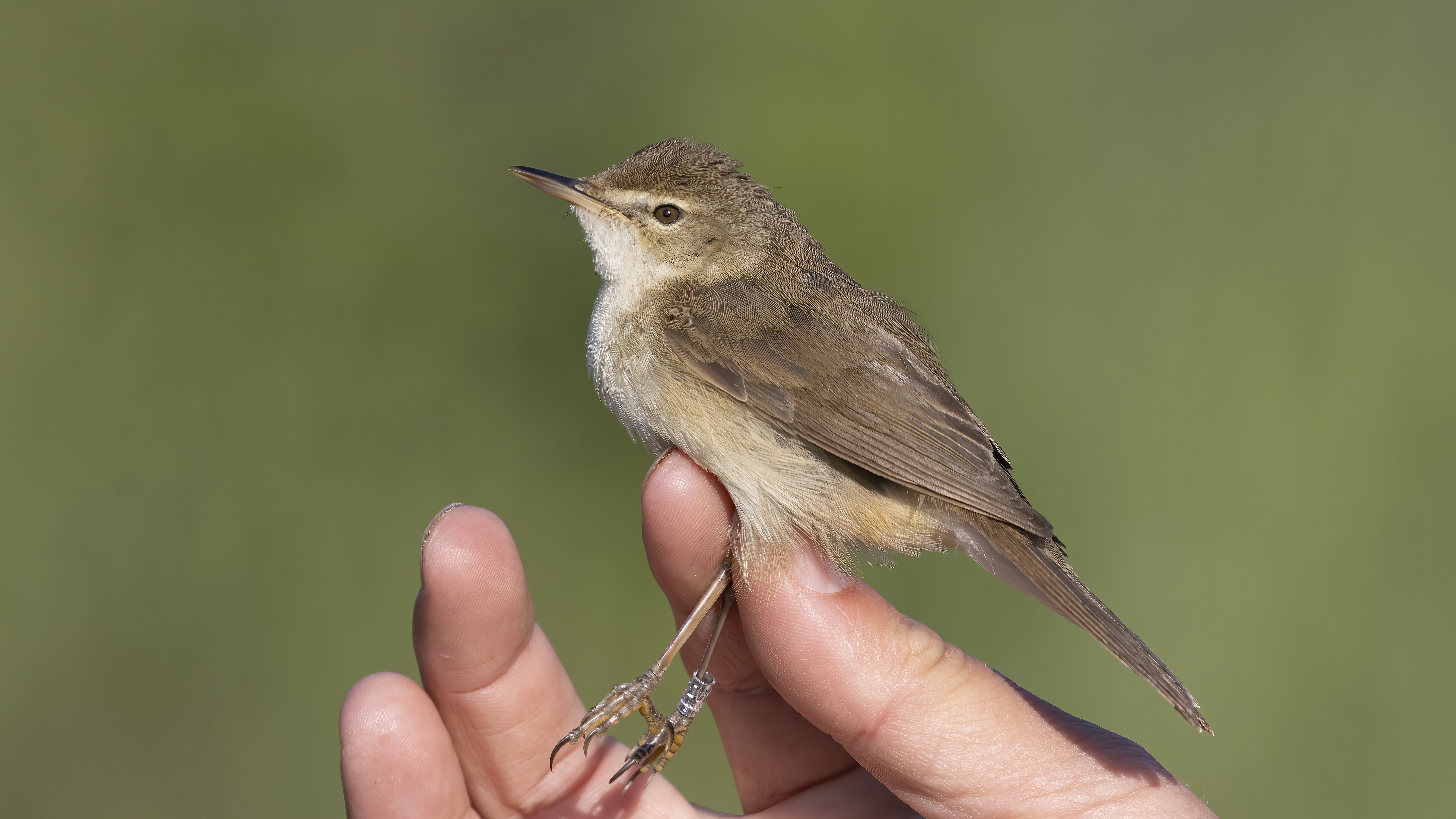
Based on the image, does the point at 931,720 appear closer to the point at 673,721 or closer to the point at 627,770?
the point at 673,721

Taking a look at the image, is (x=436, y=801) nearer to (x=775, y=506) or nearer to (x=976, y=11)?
(x=775, y=506)

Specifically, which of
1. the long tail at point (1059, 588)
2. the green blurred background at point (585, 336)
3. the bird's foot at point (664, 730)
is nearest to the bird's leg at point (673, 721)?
the bird's foot at point (664, 730)

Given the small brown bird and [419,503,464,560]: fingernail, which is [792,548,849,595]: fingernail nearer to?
the small brown bird

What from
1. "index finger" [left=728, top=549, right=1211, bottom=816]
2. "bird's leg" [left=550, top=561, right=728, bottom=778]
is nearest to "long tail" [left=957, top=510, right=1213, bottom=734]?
"index finger" [left=728, top=549, right=1211, bottom=816]

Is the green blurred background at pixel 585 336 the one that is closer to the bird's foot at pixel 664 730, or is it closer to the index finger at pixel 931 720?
the bird's foot at pixel 664 730

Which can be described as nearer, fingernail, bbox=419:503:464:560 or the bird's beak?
fingernail, bbox=419:503:464:560

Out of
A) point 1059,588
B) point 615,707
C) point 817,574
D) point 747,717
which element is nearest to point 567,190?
point 817,574

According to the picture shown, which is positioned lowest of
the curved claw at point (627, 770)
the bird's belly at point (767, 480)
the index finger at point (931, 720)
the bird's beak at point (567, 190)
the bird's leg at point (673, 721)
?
the curved claw at point (627, 770)
